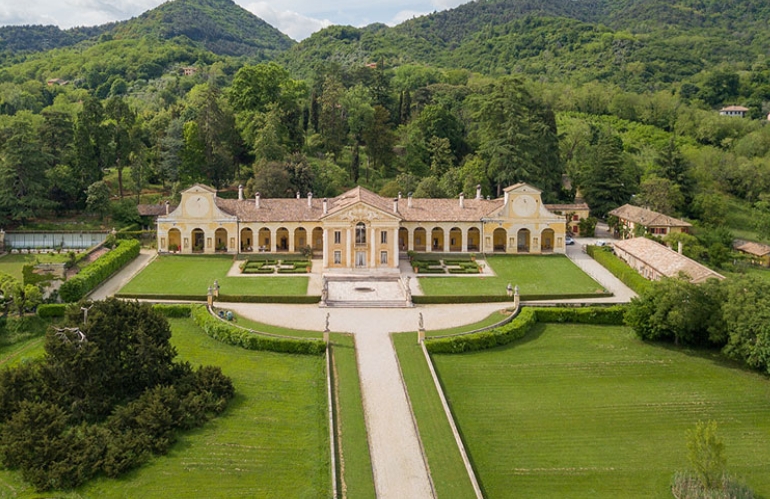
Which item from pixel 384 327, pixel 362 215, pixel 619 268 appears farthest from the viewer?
pixel 362 215

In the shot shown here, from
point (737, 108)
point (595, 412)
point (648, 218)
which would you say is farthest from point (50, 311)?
point (737, 108)

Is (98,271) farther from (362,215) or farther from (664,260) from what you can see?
(664,260)

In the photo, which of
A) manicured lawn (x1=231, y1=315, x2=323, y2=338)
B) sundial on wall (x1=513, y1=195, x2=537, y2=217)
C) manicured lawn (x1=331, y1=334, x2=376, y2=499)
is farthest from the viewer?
sundial on wall (x1=513, y1=195, x2=537, y2=217)

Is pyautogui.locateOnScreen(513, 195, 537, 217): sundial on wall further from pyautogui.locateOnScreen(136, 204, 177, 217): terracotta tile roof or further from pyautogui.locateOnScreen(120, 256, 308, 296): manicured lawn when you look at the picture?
pyautogui.locateOnScreen(136, 204, 177, 217): terracotta tile roof

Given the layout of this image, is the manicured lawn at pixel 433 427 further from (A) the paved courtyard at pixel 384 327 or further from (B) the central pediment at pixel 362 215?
(B) the central pediment at pixel 362 215

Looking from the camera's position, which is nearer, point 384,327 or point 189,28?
point 384,327

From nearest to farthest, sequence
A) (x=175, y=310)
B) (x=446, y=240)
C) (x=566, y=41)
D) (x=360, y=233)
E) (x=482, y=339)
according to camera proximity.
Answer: (x=482, y=339)
(x=175, y=310)
(x=360, y=233)
(x=446, y=240)
(x=566, y=41)

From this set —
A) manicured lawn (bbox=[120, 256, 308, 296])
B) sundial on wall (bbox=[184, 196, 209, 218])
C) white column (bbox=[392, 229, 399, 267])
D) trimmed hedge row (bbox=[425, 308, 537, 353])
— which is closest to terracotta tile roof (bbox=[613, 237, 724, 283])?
trimmed hedge row (bbox=[425, 308, 537, 353])
